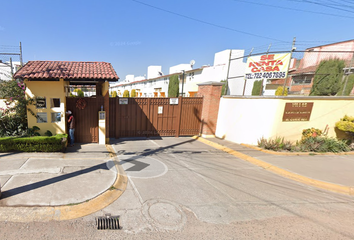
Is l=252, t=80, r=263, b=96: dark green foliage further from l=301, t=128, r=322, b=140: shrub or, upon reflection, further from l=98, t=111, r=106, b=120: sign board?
l=98, t=111, r=106, b=120: sign board

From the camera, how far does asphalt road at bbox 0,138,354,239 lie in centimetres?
271

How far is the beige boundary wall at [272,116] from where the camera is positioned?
7473 millimetres

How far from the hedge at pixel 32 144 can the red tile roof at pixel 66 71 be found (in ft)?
7.14

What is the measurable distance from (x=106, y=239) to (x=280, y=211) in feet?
11.7

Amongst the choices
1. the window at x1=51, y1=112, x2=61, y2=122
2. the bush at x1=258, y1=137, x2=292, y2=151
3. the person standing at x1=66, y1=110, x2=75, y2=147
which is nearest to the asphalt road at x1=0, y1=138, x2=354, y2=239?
the bush at x1=258, y1=137, x2=292, y2=151

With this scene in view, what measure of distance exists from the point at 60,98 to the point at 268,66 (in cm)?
974

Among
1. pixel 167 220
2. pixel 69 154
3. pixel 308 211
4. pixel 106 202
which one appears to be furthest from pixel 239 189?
pixel 69 154

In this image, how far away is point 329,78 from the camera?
1337cm

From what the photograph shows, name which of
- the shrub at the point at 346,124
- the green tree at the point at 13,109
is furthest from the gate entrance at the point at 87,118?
the shrub at the point at 346,124

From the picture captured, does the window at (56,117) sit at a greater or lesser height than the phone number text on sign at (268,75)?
lesser

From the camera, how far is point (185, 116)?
9742 mm

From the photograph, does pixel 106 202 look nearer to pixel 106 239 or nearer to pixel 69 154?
pixel 106 239

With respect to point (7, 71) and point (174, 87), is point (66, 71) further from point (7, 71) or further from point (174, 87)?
point (174, 87)

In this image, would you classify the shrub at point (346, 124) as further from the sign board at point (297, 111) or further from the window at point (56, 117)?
the window at point (56, 117)
